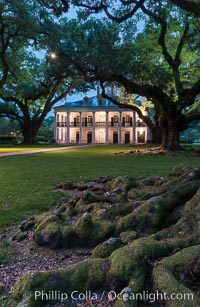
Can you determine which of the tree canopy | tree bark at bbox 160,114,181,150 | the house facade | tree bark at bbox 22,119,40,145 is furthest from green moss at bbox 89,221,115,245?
the house facade

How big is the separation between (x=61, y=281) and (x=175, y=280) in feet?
3.43

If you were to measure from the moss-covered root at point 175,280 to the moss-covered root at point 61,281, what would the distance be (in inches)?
21.6

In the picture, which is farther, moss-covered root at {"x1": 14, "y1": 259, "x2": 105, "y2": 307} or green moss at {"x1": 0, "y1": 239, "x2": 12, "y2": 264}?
green moss at {"x1": 0, "y1": 239, "x2": 12, "y2": 264}

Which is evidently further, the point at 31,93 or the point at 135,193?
the point at 31,93

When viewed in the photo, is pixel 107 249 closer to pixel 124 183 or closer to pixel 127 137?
pixel 124 183

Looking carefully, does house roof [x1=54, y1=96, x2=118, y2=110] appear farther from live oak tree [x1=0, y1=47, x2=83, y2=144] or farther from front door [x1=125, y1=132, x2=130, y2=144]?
live oak tree [x1=0, y1=47, x2=83, y2=144]

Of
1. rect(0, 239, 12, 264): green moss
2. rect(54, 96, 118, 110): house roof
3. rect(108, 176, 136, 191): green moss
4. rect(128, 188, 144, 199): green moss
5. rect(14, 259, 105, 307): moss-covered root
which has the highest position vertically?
rect(54, 96, 118, 110): house roof

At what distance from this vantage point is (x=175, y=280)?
242 cm

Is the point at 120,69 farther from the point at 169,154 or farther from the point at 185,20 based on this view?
the point at 169,154

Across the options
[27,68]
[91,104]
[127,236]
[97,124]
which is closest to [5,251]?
[127,236]

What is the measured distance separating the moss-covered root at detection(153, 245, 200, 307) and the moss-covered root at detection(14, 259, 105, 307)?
21.6 inches

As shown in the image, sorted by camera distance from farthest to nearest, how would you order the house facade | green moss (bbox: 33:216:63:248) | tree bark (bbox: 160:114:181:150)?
the house facade < tree bark (bbox: 160:114:181:150) < green moss (bbox: 33:216:63:248)

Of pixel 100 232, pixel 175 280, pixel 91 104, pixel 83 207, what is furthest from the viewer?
pixel 91 104

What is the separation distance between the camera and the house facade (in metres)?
53.4
